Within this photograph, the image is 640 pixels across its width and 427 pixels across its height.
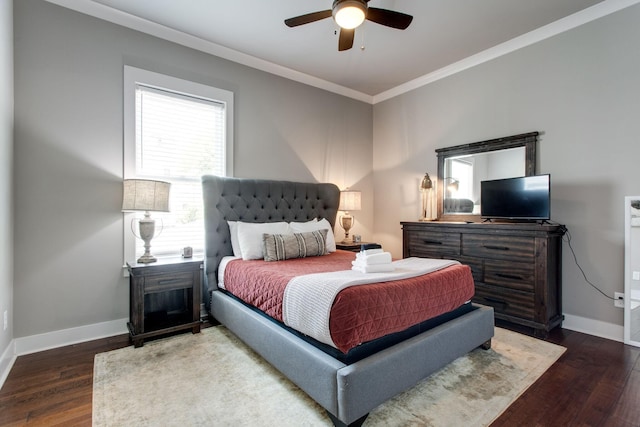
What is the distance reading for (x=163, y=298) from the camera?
3.12 meters

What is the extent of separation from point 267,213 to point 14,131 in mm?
2317

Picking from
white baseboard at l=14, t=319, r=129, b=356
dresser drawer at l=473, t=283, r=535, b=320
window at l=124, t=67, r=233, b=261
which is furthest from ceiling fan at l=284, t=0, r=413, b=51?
white baseboard at l=14, t=319, r=129, b=356

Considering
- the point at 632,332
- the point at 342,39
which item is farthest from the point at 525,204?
the point at 342,39

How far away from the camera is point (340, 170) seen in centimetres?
470

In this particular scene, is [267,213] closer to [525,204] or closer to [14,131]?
[14,131]

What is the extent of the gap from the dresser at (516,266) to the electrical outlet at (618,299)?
1.30ft

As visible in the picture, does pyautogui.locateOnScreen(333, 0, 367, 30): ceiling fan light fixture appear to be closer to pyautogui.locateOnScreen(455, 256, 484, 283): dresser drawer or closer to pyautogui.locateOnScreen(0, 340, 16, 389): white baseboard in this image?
pyautogui.locateOnScreen(455, 256, 484, 283): dresser drawer

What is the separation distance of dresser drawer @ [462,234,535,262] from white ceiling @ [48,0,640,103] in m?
2.15

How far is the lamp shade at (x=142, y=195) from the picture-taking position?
2.65m

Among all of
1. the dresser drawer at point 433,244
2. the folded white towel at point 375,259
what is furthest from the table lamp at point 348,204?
the folded white towel at point 375,259

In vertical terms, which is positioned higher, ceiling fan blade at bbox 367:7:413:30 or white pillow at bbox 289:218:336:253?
ceiling fan blade at bbox 367:7:413:30

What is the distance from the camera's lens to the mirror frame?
10.7 ft

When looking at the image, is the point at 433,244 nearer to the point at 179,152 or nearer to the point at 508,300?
the point at 508,300

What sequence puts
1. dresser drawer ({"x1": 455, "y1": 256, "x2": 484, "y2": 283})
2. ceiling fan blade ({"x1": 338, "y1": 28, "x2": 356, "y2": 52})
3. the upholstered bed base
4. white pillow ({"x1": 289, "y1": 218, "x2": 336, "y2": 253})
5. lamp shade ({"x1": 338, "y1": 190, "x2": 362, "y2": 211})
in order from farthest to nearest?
lamp shade ({"x1": 338, "y1": 190, "x2": 362, "y2": 211}), white pillow ({"x1": 289, "y1": 218, "x2": 336, "y2": 253}), dresser drawer ({"x1": 455, "y1": 256, "x2": 484, "y2": 283}), ceiling fan blade ({"x1": 338, "y1": 28, "x2": 356, "y2": 52}), the upholstered bed base
